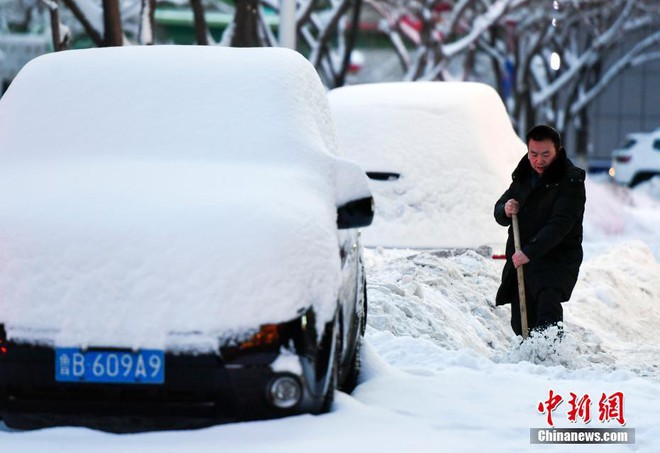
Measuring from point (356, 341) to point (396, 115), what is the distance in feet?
17.1

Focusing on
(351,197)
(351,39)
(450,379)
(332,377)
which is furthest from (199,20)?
(332,377)

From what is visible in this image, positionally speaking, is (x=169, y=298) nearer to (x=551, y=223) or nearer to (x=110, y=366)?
(x=110, y=366)

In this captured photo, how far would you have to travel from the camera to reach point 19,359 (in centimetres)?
486

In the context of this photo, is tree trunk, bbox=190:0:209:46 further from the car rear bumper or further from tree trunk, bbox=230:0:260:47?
the car rear bumper

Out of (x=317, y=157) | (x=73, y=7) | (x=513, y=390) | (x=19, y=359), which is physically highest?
(x=317, y=157)

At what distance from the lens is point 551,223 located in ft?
24.9

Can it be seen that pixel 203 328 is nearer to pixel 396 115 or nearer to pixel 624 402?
pixel 624 402

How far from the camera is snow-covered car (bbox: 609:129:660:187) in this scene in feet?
116

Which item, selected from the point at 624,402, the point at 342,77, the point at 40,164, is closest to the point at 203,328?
the point at 40,164

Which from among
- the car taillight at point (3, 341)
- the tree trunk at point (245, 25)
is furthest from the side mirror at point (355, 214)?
the tree trunk at point (245, 25)

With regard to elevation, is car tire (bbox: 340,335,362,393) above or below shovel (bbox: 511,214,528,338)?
above

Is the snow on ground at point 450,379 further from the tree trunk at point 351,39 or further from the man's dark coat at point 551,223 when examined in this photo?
the tree trunk at point 351,39

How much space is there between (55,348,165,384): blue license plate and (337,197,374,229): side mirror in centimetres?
109

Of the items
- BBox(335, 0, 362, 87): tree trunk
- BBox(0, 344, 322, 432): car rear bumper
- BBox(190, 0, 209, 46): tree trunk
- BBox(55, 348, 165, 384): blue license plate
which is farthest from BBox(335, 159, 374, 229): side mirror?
BBox(335, 0, 362, 87): tree trunk
